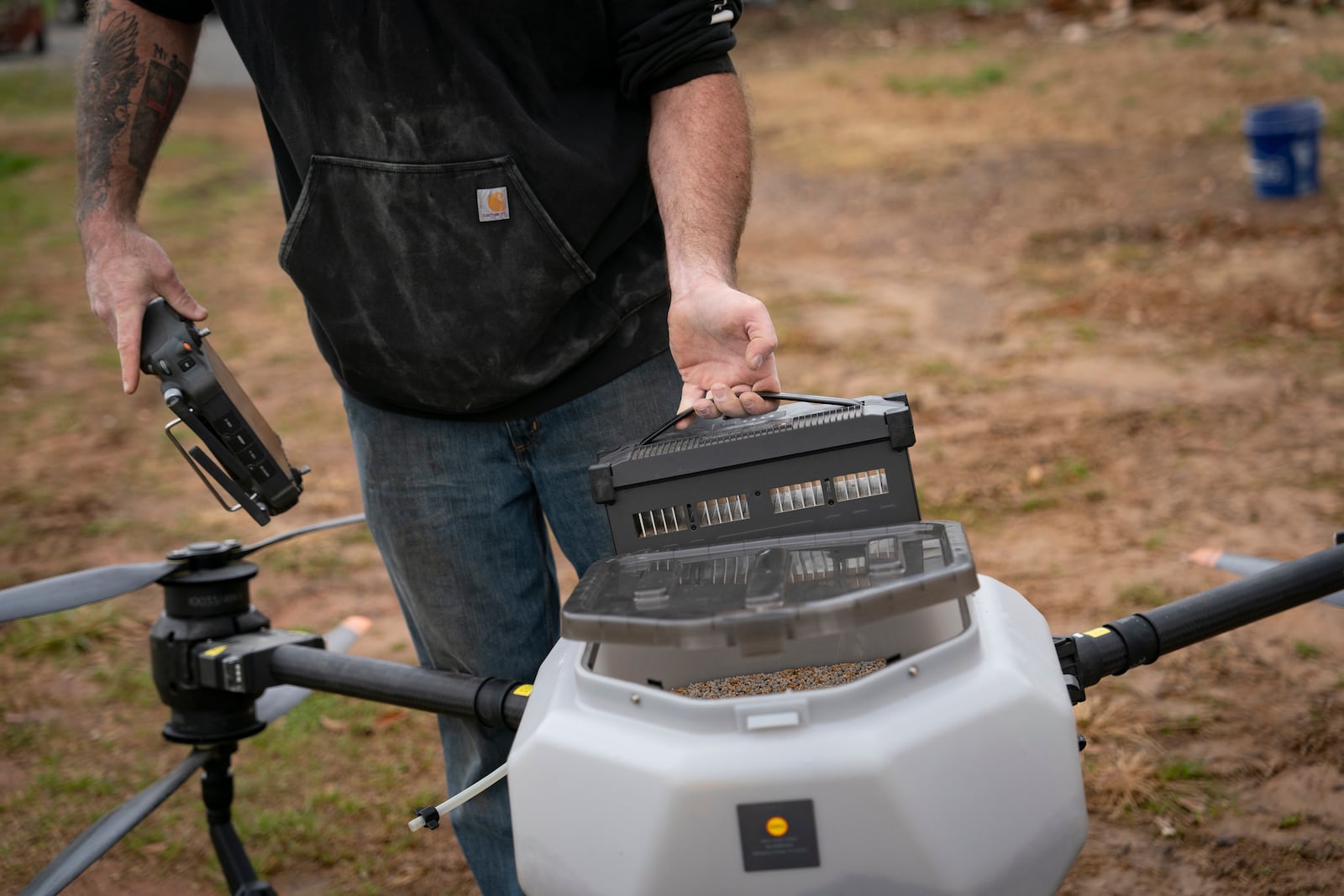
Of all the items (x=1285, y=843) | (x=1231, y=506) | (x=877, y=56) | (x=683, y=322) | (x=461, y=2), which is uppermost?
(x=877, y=56)

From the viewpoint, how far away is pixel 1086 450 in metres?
4.85

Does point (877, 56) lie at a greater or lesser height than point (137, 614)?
greater

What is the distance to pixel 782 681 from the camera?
1322 mm

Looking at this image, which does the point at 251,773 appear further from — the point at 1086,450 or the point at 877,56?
the point at 877,56

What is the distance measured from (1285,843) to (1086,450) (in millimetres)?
2397

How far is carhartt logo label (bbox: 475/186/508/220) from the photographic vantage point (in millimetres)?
1715

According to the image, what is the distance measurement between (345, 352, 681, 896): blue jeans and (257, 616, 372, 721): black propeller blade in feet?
1.43

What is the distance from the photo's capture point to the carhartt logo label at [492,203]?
171 cm

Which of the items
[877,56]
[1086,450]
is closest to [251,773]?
[1086,450]

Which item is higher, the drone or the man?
the man

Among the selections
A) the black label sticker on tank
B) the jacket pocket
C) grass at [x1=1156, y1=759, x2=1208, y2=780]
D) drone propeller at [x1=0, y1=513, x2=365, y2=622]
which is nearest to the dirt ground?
grass at [x1=1156, y1=759, x2=1208, y2=780]

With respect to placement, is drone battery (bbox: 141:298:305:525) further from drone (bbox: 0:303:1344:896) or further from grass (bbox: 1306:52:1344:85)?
grass (bbox: 1306:52:1344:85)

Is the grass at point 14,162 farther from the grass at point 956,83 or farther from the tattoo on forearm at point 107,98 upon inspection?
the tattoo on forearm at point 107,98

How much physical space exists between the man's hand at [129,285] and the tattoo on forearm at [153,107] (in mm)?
145
